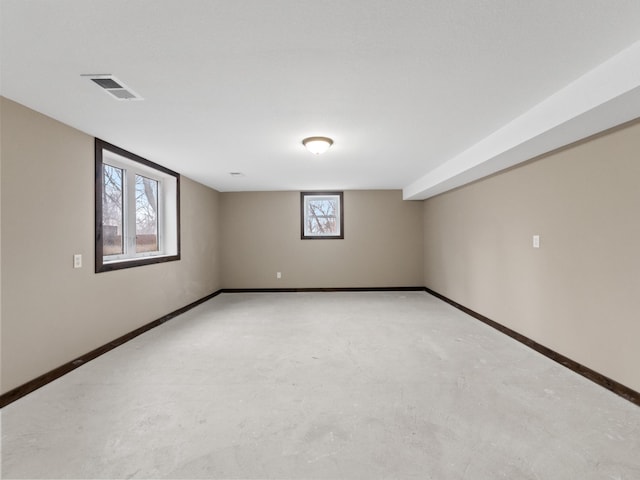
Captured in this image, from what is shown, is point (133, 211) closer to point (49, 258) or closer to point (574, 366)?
point (49, 258)

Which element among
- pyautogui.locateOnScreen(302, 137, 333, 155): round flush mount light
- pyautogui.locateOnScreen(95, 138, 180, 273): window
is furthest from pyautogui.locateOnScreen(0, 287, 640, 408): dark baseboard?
pyautogui.locateOnScreen(302, 137, 333, 155): round flush mount light

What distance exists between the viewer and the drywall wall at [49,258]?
6.87 ft

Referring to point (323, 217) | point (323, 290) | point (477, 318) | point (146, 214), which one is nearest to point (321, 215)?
point (323, 217)

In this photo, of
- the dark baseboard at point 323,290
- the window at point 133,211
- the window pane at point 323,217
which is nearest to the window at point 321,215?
the window pane at point 323,217

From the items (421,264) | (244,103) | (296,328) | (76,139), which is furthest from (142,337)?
(421,264)

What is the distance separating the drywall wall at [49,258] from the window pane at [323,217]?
3.50 metres

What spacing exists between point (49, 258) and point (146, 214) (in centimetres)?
169

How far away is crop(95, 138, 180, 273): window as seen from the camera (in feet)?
9.95

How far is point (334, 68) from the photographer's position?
1738 millimetres

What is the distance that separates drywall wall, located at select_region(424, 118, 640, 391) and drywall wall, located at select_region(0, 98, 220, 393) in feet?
14.2

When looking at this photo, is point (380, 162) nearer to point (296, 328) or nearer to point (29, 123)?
point (296, 328)

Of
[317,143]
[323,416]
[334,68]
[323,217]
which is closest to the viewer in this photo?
[334,68]

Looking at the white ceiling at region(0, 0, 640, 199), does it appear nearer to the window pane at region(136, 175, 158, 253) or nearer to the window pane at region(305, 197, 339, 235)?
the window pane at region(136, 175, 158, 253)

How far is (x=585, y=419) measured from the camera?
1809mm
